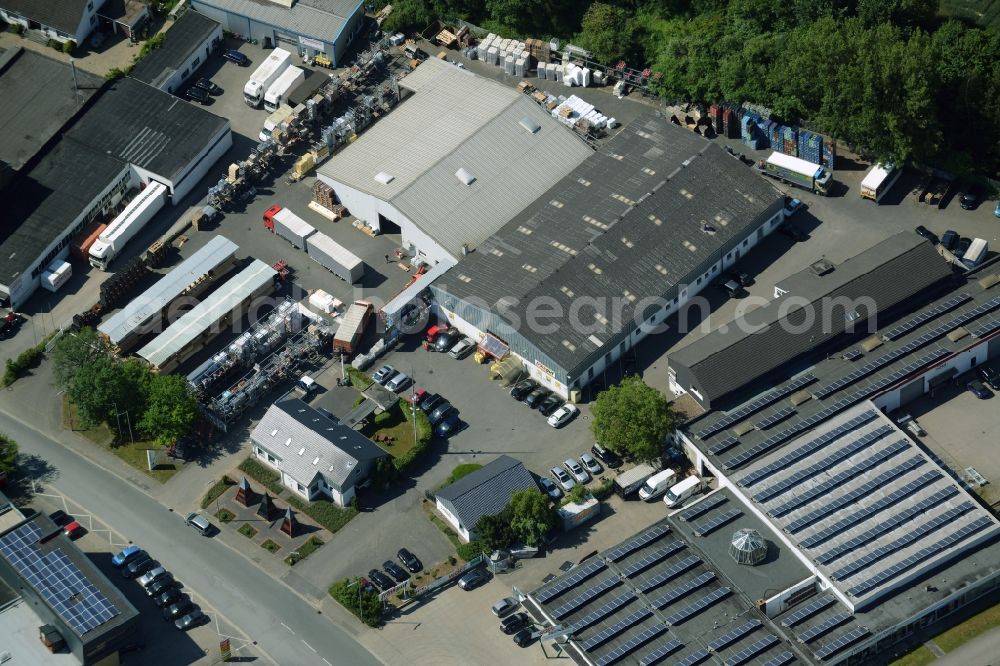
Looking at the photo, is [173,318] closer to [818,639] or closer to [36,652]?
[36,652]

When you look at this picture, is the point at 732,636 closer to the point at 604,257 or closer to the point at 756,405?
the point at 756,405

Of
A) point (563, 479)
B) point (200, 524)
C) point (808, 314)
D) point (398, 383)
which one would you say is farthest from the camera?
point (398, 383)

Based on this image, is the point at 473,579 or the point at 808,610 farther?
the point at 473,579

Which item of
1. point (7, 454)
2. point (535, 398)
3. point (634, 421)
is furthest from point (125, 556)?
point (634, 421)

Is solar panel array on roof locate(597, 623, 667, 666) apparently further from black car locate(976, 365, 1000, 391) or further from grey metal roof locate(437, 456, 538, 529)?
black car locate(976, 365, 1000, 391)

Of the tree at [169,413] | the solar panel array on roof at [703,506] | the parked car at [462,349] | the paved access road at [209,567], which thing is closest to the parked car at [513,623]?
the paved access road at [209,567]

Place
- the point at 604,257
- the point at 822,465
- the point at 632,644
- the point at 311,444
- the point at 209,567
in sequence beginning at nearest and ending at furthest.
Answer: the point at 632,644
the point at 209,567
the point at 822,465
the point at 311,444
the point at 604,257
